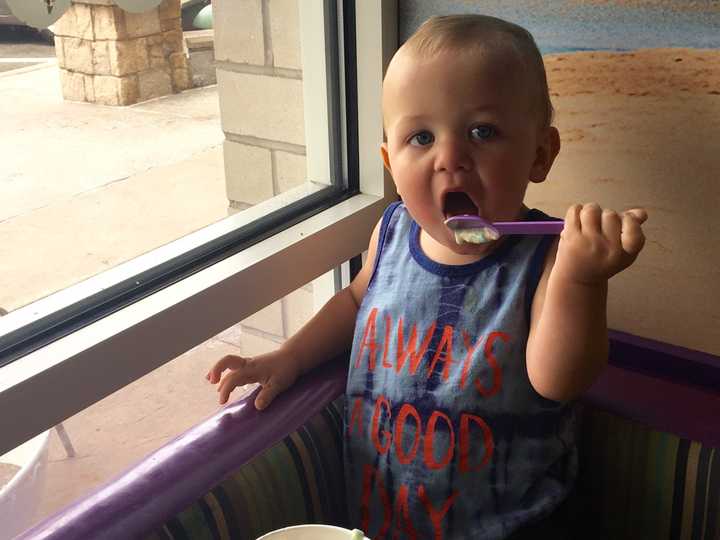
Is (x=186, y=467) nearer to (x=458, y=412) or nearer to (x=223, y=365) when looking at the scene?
(x=223, y=365)

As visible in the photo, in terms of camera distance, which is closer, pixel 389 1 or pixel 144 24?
pixel 144 24

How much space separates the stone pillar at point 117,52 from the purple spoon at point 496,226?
1.54 feet

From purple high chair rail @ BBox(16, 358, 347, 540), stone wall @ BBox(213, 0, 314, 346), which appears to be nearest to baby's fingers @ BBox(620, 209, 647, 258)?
purple high chair rail @ BBox(16, 358, 347, 540)

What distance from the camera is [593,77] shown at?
1040mm

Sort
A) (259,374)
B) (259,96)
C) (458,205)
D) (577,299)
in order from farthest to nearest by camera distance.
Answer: (259,96) → (259,374) → (458,205) → (577,299)

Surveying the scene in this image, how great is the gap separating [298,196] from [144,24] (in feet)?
1.08

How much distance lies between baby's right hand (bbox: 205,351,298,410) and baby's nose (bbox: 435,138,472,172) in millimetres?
308

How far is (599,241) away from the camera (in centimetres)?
71

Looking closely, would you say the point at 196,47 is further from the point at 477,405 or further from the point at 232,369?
the point at 477,405

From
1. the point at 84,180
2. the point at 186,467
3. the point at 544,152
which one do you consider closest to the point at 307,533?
the point at 186,467

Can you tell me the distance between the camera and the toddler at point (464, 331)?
2.77ft

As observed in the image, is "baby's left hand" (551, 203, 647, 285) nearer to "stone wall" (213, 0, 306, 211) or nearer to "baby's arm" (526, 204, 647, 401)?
"baby's arm" (526, 204, 647, 401)

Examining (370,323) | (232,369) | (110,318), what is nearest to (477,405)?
(370,323)

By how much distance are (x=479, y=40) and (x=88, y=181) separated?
0.53 meters
